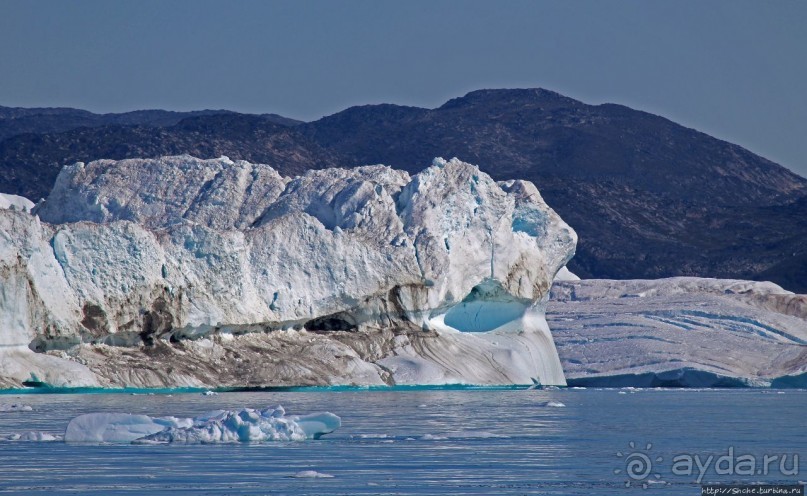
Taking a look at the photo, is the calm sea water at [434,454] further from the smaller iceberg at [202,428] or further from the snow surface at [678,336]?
the snow surface at [678,336]

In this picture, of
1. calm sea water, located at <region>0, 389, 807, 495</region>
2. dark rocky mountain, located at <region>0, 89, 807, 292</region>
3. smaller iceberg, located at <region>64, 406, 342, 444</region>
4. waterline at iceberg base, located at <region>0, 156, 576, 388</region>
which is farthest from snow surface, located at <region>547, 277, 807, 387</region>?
dark rocky mountain, located at <region>0, 89, 807, 292</region>

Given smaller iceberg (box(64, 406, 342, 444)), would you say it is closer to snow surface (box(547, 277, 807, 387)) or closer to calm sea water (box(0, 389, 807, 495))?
calm sea water (box(0, 389, 807, 495))

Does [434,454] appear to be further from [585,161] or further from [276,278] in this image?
[585,161]

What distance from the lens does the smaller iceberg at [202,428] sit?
19.5 m

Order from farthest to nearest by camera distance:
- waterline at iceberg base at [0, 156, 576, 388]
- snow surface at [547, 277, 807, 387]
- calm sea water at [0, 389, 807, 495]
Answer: snow surface at [547, 277, 807, 387] → waterline at iceberg base at [0, 156, 576, 388] → calm sea water at [0, 389, 807, 495]

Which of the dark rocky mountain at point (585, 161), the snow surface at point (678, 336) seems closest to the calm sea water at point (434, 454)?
the snow surface at point (678, 336)

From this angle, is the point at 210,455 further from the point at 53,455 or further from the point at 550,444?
the point at 550,444

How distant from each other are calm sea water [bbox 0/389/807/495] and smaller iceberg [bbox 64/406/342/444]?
1.26 ft

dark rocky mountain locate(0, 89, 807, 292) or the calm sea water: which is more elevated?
dark rocky mountain locate(0, 89, 807, 292)

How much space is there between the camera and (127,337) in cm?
3888

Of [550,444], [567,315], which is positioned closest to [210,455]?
[550,444]

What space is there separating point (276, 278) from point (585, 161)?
140930 millimetres

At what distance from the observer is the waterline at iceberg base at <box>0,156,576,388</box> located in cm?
3709

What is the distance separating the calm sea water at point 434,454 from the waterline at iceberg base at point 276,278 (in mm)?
7382
